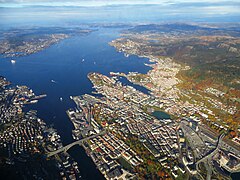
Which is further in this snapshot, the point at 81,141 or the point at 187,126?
the point at 187,126

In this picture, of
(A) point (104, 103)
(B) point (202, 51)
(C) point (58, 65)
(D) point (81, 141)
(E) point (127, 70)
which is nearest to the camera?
(D) point (81, 141)

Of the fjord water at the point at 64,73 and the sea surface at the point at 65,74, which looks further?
the fjord water at the point at 64,73

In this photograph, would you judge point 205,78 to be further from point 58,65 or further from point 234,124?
point 58,65

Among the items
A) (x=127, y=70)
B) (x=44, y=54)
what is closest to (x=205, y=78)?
(x=127, y=70)

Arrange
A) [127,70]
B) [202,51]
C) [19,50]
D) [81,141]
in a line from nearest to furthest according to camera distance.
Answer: [81,141] < [127,70] < [202,51] < [19,50]

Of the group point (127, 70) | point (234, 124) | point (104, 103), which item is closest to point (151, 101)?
point (104, 103)

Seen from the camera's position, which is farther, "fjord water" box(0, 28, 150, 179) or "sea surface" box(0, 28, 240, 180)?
"fjord water" box(0, 28, 150, 179)

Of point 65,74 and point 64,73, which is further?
point 64,73
